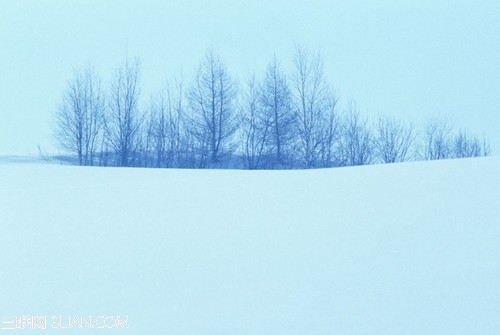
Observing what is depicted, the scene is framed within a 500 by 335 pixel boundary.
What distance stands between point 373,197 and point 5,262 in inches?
89.6

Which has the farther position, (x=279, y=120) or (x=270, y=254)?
(x=279, y=120)

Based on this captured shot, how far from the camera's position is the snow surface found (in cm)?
213

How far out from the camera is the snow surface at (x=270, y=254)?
2.13m

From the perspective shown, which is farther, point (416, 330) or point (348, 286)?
point (348, 286)

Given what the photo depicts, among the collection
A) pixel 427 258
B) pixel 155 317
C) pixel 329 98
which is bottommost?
pixel 155 317

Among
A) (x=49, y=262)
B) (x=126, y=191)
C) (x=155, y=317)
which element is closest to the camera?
(x=155, y=317)

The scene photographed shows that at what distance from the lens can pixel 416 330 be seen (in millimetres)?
1980

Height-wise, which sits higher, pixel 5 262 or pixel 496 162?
pixel 496 162

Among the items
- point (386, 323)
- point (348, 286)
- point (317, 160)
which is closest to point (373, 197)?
point (348, 286)

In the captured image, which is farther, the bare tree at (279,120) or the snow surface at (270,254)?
the bare tree at (279,120)

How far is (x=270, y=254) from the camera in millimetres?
2830

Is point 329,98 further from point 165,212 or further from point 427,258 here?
point 427,258

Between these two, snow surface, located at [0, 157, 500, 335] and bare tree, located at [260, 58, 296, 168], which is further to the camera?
bare tree, located at [260, 58, 296, 168]

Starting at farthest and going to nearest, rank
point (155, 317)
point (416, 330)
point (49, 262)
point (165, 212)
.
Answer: point (165, 212) < point (49, 262) < point (155, 317) < point (416, 330)
